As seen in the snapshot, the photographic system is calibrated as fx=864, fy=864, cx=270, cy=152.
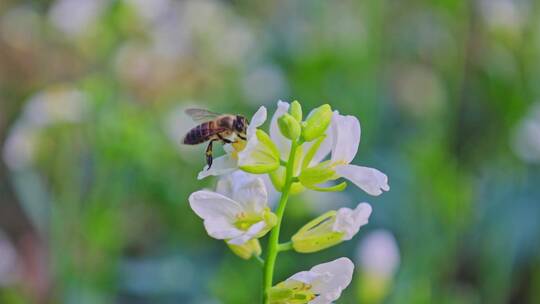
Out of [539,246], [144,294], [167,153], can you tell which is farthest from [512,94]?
[144,294]

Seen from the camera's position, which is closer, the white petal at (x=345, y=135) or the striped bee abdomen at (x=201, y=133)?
the white petal at (x=345, y=135)

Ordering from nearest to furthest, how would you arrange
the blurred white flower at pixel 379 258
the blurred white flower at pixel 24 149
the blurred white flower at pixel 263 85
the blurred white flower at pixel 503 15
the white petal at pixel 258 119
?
1. the white petal at pixel 258 119
2. the blurred white flower at pixel 379 258
3. the blurred white flower at pixel 24 149
4. the blurred white flower at pixel 503 15
5. the blurred white flower at pixel 263 85

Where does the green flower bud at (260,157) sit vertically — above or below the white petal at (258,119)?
below

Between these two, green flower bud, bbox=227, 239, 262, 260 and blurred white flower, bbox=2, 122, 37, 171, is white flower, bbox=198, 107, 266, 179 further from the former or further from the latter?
blurred white flower, bbox=2, 122, 37, 171

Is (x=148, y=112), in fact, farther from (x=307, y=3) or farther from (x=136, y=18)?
(x=307, y=3)

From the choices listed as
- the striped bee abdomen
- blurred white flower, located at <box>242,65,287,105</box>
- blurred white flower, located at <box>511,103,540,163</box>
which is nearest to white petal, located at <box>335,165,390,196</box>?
the striped bee abdomen

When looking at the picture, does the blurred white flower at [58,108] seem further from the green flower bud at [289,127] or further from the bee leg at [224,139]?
the green flower bud at [289,127]

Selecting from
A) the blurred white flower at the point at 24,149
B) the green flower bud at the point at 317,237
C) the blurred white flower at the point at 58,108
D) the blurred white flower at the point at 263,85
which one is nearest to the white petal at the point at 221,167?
the green flower bud at the point at 317,237

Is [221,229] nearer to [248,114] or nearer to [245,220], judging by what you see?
[245,220]
